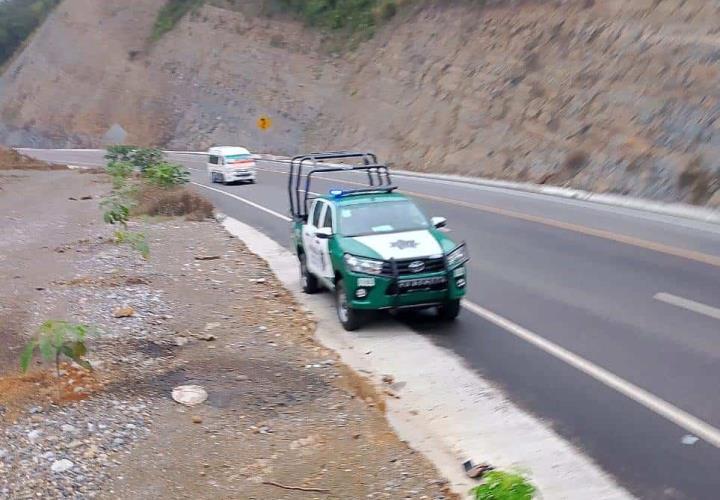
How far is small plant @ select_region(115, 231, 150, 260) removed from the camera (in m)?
16.7

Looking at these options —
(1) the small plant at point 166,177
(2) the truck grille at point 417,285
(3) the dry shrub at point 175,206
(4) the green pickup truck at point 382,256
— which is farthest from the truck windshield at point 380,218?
(1) the small plant at point 166,177

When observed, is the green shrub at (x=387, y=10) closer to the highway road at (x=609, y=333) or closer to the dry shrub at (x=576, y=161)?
the dry shrub at (x=576, y=161)

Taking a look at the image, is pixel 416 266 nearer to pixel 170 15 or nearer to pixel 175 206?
pixel 175 206

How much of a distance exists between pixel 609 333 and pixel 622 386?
222 centimetres

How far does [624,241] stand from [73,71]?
231 feet

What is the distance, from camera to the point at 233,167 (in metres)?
41.2

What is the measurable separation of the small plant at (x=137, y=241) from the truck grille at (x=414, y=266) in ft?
20.9

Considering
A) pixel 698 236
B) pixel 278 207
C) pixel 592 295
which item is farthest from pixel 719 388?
pixel 278 207

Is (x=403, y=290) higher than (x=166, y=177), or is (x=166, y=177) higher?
(x=403, y=290)

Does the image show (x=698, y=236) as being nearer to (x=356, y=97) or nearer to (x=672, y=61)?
(x=672, y=61)

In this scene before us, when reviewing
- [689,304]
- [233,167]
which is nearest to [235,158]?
[233,167]

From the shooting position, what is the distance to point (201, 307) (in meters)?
13.0

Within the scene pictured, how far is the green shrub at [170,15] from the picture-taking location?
76875 millimetres

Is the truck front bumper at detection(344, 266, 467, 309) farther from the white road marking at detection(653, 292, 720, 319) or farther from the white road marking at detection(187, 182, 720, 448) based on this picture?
the white road marking at detection(653, 292, 720, 319)
